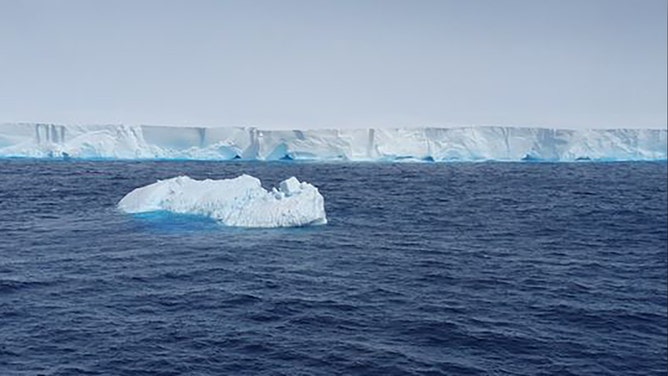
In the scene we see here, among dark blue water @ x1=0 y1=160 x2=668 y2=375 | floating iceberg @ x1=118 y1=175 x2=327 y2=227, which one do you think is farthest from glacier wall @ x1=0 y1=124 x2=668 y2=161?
floating iceberg @ x1=118 y1=175 x2=327 y2=227

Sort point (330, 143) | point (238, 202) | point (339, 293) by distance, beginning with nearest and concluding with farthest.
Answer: point (339, 293) → point (238, 202) → point (330, 143)

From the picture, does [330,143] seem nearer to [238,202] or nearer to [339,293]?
[238,202]

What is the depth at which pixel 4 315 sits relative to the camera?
40.5 ft

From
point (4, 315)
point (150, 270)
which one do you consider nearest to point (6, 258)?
point (150, 270)

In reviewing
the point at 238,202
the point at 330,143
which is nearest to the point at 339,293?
the point at 238,202

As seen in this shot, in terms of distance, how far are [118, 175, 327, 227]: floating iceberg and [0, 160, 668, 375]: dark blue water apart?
0.99 metres

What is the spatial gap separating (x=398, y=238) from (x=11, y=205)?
18.9m

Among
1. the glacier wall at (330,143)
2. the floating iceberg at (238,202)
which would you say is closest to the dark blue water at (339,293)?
the floating iceberg at (238,202)

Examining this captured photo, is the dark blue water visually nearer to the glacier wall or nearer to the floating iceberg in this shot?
the floating iceberg

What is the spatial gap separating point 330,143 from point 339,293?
4503cm

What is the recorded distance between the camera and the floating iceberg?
2362cm

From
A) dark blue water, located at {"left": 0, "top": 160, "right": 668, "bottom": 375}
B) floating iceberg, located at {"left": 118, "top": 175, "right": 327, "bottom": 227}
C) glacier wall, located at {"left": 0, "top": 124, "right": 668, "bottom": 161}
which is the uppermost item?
glacier wall, located at {"left": 0, "top": 124, "right": 668, "bottom": 161}

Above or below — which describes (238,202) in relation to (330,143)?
below

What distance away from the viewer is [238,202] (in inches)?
973
